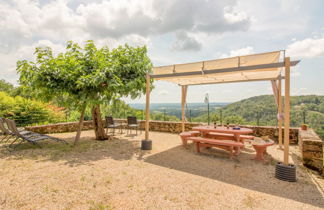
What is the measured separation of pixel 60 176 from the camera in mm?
3441

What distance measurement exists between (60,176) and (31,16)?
613 centimetres

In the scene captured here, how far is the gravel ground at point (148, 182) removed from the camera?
8.27ft

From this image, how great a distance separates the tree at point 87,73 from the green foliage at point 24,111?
3.95 m

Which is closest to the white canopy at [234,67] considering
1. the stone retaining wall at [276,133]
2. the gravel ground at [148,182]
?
the stone retaining wall at [276,133]

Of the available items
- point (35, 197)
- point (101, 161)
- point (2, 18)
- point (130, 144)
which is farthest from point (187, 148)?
point (2, 18)

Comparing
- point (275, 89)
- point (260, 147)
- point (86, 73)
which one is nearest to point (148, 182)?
point (260, 147)

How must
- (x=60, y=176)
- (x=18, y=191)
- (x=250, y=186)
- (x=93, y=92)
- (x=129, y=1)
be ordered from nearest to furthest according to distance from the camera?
(x=18, y=191), (x=250, y=186), (x=60, y=176), (x=93, y=92), (x=129, y=1)

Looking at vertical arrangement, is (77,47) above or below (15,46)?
below

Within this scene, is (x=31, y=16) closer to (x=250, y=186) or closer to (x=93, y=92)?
(x=93, y=92)

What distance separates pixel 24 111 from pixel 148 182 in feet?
28.8

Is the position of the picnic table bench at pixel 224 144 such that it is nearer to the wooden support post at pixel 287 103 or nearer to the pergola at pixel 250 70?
the wooden support post at pixel 287 103

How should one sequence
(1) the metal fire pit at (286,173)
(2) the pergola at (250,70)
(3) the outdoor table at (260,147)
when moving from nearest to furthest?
(1) the metal fire pit at (286,173) < (2) the pergola at (250,70) < (3) the outdoor table at (260,147)

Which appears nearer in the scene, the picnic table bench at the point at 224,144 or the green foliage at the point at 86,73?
the picnic table bench at the point at 224,144

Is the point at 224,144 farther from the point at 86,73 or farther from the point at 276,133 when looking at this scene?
the point at 86,73
